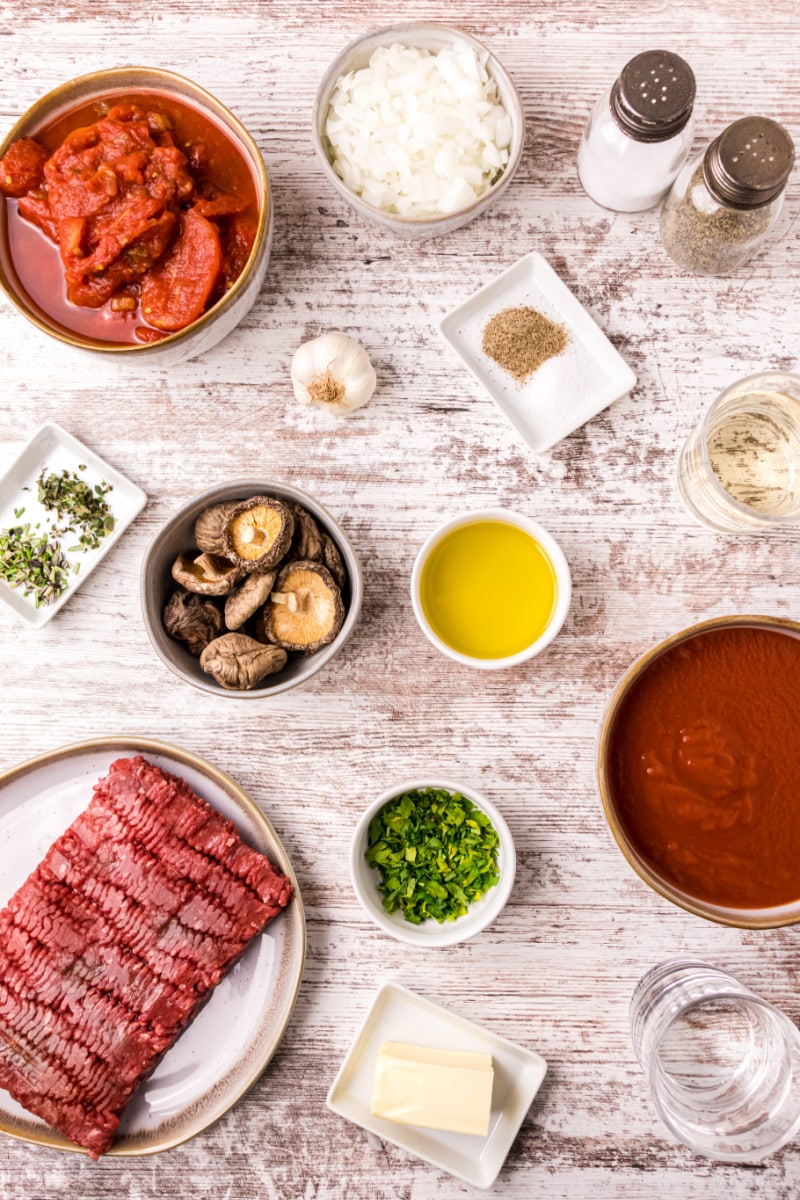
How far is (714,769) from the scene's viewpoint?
1647mm

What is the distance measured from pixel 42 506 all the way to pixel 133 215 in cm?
65

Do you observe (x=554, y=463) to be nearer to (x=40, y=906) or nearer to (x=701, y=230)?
(x=701, y=230)

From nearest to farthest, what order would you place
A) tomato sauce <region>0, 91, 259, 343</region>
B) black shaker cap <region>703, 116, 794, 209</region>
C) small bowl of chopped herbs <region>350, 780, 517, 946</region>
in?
1. black shaker cap <region>703, 116, 794, 209</region>
2. tomato sauce <region>0, 91, 259, 343</region>
3. small bowl of chopped herbs <region>350, 780, 517, 946</region>

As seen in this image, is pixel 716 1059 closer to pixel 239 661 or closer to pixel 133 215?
pixel 239 661

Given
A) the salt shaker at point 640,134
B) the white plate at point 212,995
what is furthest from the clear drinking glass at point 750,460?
the white plate at point 212,995

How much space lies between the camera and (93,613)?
193 centimetres

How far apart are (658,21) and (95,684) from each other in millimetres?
1961

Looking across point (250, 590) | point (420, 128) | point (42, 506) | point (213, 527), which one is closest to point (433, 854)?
point (250, 590)

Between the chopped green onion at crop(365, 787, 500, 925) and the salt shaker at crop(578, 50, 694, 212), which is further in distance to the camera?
the chopped green onion at crop(365, 787, 500, 925)

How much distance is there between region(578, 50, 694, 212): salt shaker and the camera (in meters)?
1.59

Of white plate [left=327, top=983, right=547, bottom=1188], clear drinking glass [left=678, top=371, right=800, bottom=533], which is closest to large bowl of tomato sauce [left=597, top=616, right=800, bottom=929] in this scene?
clear drinking glass [left=678, top=371, right=800, bottom=533]

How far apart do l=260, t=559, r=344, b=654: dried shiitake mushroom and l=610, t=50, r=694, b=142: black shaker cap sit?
1.05 meters

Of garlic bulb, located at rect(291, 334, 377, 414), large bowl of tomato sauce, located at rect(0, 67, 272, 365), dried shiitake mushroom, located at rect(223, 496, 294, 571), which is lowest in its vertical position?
dried shiitake mushroom, located at rect(223, 496, 294, 571)

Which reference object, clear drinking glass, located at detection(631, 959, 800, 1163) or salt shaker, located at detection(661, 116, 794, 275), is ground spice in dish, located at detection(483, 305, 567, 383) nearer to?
salt shaker, located at detection(661, 116, 794, 275)
